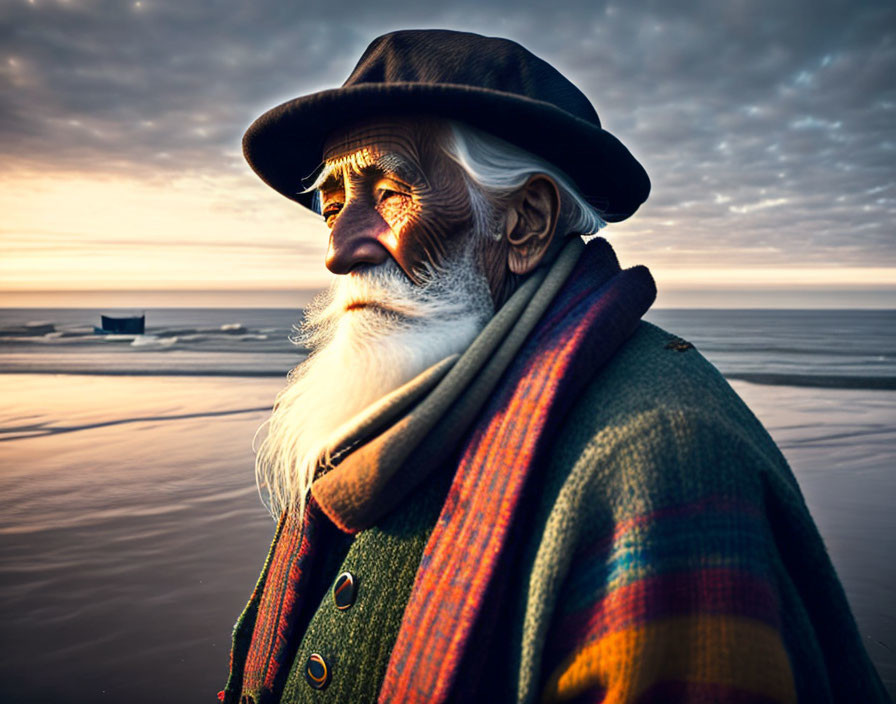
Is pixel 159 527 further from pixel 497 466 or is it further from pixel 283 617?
pixel 497 466

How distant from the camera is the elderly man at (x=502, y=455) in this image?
100 centimetres

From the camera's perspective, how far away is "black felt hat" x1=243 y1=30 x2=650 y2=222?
1378 millimetres

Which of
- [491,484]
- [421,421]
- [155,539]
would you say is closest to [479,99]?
[421,421]

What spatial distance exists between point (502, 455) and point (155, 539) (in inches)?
198

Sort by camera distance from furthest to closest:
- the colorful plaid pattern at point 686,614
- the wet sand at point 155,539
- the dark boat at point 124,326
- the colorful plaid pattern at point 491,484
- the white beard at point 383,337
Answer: the dark boat at point 124,326
the wet sand at point 155,539
the white beard at point 383,337
the colorful plaid pattern at point 491,484
the colorful plaid pattern at point 686,614

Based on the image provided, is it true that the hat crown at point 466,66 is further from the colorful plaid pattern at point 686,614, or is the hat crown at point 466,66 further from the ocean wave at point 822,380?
the ocean wave at point 822,380

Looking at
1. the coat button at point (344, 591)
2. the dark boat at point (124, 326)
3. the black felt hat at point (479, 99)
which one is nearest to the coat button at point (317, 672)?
the coat button at point (344, 591)

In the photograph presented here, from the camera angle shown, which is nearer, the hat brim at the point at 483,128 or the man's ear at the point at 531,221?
the hat brim at the point at 483,128

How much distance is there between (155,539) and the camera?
516cm

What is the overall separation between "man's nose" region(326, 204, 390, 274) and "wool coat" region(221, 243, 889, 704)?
39cm

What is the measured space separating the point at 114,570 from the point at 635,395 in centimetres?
483

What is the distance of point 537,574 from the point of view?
106 centimetres

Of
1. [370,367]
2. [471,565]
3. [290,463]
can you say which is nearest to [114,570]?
[290,463]

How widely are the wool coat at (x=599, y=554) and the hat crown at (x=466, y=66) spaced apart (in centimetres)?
57
